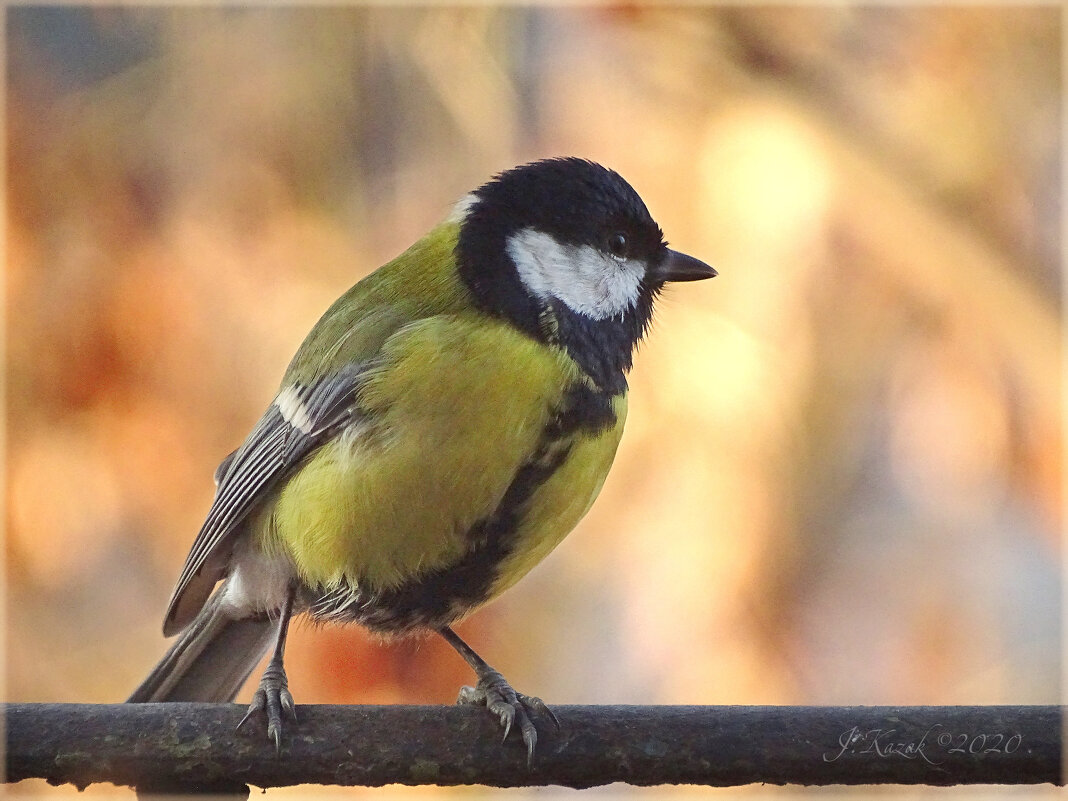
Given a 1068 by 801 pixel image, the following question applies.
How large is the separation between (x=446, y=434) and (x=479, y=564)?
230 millimetres

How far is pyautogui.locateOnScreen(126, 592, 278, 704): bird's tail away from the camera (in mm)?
1980

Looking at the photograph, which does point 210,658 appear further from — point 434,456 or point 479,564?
point 434,456

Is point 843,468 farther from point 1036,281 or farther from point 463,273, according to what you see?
point 463,273

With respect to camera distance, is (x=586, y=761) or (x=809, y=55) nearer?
(x=586, y=761)

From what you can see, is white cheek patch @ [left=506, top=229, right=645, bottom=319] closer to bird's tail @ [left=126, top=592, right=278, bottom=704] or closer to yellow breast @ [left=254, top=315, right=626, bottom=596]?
yellow breast @ [left=254, top=315, right=626, bottom=596]

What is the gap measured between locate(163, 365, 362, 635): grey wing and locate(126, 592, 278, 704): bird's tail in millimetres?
42

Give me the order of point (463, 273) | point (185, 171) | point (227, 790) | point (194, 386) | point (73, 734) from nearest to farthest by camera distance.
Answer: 1. point (73, 734)
2. point (227, 790)
3. point (463, 273)
4. point (194, 386)
5. point (185, 171)

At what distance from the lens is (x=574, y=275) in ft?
5.82

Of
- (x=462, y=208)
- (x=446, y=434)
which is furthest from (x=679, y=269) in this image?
(x=446, y=434)

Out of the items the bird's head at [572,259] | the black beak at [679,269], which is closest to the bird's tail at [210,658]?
the bird's head at [572,259]

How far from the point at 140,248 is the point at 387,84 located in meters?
0.75

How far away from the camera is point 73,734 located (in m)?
1.35

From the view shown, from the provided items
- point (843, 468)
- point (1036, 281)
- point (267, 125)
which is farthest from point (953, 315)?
point (267, 125)

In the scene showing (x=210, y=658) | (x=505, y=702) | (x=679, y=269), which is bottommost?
(x=210, y=658)
